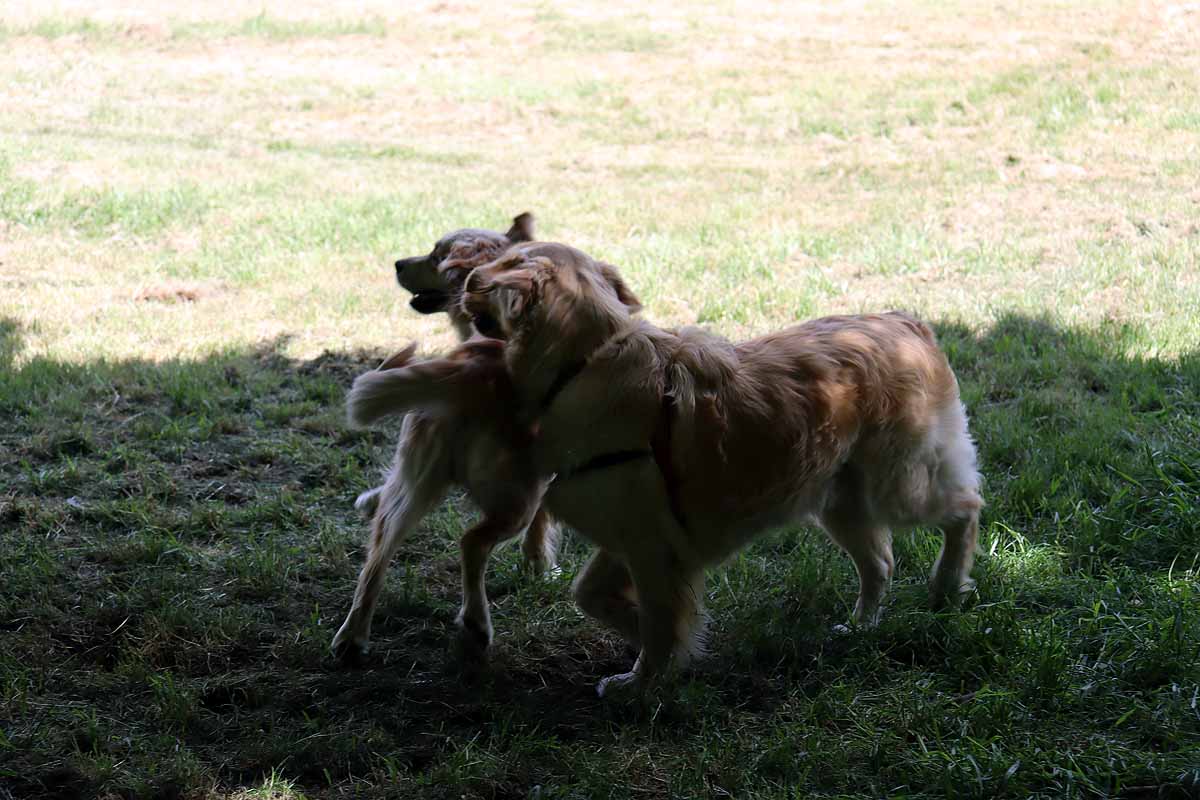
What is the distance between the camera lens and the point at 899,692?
3717 millimetres

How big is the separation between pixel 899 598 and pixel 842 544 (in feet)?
1.11

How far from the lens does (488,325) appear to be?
3725 mm

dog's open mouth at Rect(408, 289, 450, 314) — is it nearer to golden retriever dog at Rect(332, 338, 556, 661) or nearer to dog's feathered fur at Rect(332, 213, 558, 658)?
dog's feathered fur at Rect(332, 213, 558, 658)

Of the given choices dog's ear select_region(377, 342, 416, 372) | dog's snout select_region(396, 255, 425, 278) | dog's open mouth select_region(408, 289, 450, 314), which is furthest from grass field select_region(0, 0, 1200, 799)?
dog's snout select_region(396, 255, 425, 278)

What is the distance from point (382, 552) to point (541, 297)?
3.91ft

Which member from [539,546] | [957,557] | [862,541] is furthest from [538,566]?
[957,557]

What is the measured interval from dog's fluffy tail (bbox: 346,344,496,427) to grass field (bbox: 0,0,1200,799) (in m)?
0.94

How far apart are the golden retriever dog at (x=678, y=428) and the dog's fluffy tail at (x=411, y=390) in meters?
0.04

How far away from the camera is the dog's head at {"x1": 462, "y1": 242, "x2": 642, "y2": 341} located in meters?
3.49

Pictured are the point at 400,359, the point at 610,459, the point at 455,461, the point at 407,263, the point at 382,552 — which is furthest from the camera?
the point at 407,263

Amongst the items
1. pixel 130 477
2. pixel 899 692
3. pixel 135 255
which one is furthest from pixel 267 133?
pixel 899 692

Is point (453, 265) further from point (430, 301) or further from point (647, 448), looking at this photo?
point (647, 448)

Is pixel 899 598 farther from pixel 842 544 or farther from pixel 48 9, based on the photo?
pixel 48 9

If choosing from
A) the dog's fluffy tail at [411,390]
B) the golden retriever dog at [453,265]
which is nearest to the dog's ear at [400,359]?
the golden retriever dog at [453,265]
